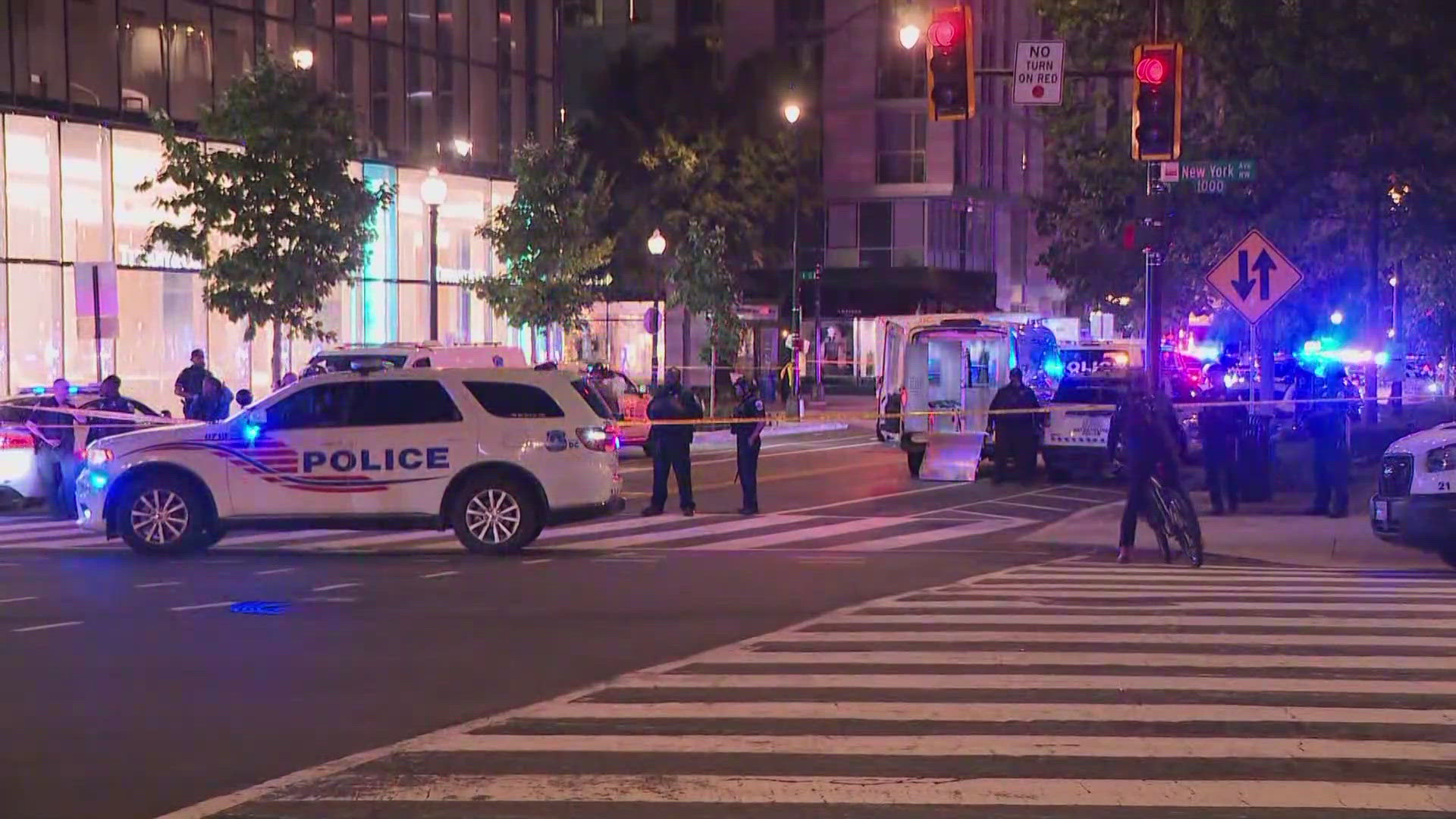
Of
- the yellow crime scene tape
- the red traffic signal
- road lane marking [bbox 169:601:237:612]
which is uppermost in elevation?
the red traffic signal

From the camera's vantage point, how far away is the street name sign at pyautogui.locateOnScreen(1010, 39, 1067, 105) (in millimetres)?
20094

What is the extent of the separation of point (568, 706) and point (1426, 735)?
14.5ft

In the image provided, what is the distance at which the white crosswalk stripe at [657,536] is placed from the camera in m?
17.5

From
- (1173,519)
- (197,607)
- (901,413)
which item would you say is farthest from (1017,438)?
(197,607)

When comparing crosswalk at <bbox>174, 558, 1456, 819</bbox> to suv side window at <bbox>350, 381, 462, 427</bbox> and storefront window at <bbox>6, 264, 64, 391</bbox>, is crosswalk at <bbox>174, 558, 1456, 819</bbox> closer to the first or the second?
suv side window at <bbox>350, 381, 462, 427</bbox>

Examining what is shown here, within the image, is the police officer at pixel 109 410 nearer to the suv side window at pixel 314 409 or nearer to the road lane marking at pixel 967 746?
the suv side window at pixel 314 409

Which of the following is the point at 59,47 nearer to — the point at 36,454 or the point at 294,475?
the point at 36,454

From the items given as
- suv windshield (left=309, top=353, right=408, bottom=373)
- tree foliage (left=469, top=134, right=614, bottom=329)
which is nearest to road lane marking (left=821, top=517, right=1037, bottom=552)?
suv windshield (left=309, top=353, right=408, bottom=373)

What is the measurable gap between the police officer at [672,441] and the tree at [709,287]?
2913 centimetres

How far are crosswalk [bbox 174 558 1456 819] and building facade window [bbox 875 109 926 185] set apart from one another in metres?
56.6

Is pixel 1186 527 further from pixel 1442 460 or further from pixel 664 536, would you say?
pixel 664 536

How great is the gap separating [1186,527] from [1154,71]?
6.22m

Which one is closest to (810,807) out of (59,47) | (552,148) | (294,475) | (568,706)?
(568,706)

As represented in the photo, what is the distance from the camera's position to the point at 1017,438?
83.4 ft
